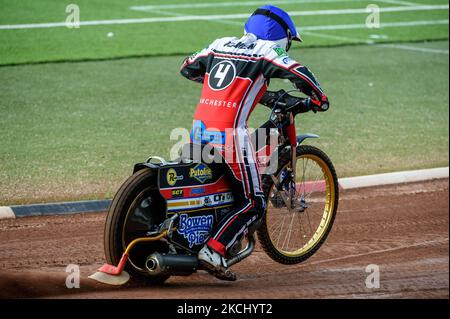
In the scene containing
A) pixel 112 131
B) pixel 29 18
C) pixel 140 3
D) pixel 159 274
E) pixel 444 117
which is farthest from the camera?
pixel 140 3

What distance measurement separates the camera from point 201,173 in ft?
21.4

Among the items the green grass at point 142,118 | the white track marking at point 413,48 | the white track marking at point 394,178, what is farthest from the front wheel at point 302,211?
the white track marking at point 413,48

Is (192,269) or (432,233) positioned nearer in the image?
(192,269)

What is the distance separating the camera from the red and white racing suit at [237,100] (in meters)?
6.47

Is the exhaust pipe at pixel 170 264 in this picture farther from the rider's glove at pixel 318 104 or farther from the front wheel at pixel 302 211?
the rider's glove at pixel 318 104

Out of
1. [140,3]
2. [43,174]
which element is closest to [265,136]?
[43,174]

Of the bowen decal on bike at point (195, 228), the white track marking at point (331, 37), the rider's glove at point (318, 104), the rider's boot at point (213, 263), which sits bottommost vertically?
the rider's boot at point (213, 263)

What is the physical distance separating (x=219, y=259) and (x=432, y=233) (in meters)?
2.87

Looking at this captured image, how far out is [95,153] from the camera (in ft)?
33.0

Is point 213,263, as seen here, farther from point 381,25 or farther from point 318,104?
point 381,25

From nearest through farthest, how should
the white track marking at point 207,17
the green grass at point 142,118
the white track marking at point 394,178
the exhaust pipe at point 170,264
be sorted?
the exhaust pipe at point 170,264
the green grass at point 142,118
the white track marking at point 394,178
the white track marking at point 207,17

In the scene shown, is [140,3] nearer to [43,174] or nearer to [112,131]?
[112,131]

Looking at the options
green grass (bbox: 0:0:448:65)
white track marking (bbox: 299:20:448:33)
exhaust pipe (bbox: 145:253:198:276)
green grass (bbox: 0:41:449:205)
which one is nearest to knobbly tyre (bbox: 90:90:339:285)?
exhaust pipe (bbox: 145:253:198:276)

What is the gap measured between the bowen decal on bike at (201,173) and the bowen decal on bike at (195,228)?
0.28 m
